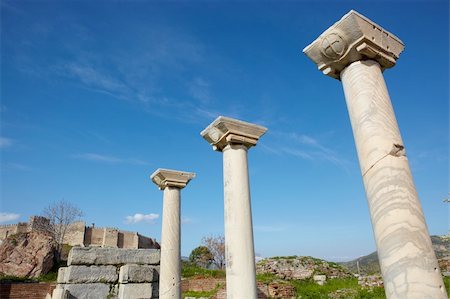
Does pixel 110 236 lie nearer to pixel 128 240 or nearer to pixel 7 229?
pixel 128 240

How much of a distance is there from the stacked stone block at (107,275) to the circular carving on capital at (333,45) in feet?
25.4

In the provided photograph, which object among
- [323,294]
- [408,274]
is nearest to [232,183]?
[408,274]

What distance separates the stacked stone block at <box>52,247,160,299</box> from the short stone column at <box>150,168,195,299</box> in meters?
0.87

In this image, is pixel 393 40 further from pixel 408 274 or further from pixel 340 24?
pixel 408 274

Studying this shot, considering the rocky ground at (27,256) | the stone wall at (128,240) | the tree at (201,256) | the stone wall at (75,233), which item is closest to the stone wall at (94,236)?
the stone wall at (75,233)

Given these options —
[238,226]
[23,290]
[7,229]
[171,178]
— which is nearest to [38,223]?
[7,229]

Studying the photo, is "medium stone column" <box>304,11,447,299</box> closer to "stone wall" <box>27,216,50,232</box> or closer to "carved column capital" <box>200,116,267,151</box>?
"carved column capital" <box>200,116,267,151</box>

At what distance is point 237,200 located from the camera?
21.6 feet

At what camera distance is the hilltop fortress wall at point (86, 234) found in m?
47.9

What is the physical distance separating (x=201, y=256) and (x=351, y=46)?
51.1 metres

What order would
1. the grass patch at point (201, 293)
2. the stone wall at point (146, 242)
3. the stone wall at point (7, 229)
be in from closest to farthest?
the grass patch at point (201, 293) < the stone wall at point (7, 229) < the stone wall at point (146, 242)

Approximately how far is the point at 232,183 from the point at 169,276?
366 cm

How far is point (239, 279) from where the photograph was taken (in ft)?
19.7

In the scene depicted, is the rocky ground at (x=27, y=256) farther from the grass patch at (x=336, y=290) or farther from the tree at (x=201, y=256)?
the tree at (x=201, y=256)
